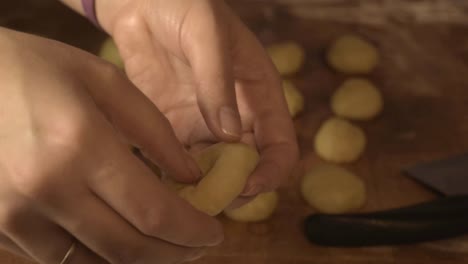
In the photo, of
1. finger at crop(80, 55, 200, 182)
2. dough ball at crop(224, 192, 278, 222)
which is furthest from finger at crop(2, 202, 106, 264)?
dough ball at crop(224, 192, 278, 222)

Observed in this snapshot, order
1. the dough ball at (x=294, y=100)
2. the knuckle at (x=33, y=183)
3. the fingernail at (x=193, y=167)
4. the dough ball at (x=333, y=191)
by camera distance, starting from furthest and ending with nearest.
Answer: the dough ball at (x=294, y=100) < the dough ball at (x=333, y=191) < the fingernail at (x=193, y=167) < the knuckle at (x=33, y=183)

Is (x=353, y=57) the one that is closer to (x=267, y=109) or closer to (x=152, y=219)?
(x=267, y=109)

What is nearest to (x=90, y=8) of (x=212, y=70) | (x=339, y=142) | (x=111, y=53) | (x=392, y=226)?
(x=111, y=53)

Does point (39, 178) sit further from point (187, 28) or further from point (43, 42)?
point (187, 28)

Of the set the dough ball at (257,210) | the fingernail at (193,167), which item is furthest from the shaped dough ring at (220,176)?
the dough ball at (257,210)

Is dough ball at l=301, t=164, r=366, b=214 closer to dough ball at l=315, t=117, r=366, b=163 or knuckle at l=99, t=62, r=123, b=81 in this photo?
dough ball at l=315, t=117, r=366, b=163

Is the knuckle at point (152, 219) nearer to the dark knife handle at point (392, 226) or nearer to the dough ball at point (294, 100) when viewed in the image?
the dark knife handle at point (392, 226)
